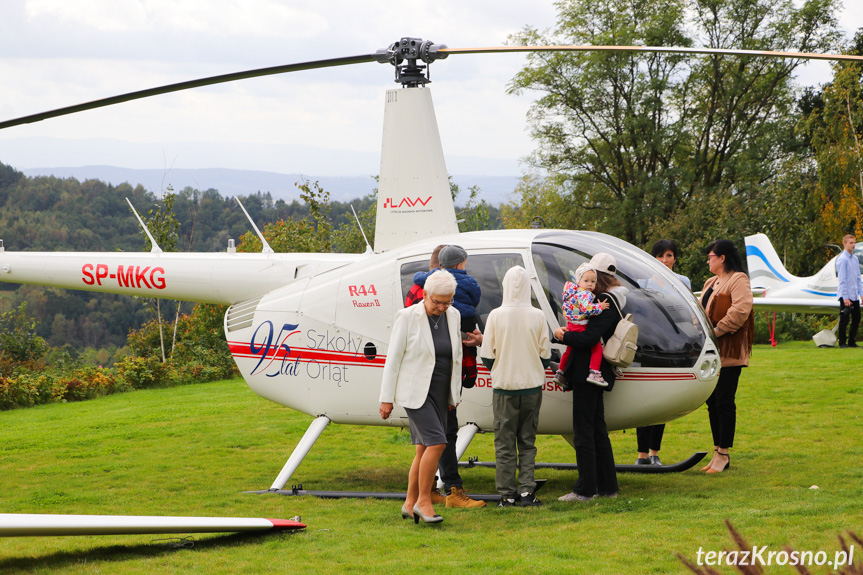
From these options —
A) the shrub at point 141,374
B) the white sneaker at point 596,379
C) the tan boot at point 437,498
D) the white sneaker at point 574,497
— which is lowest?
the shrub at point 141,374

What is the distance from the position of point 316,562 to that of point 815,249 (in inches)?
1035

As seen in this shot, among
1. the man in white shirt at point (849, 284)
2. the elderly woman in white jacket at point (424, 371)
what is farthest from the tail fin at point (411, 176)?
the man in white shirt at point (849, 284)

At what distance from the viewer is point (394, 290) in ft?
22.9

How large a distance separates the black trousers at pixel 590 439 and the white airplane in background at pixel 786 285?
37.7 feet

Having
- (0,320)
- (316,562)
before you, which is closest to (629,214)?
(0,320)

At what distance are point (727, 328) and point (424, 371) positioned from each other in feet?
8.82

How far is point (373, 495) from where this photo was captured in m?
6.77

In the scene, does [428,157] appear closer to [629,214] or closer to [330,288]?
[330,288]

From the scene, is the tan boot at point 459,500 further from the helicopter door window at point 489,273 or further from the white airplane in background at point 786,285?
the white airplane in background at point 786,285

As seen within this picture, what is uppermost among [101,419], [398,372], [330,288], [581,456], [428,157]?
[428,157]

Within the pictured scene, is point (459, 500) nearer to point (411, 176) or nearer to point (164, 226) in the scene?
point (411, 176)

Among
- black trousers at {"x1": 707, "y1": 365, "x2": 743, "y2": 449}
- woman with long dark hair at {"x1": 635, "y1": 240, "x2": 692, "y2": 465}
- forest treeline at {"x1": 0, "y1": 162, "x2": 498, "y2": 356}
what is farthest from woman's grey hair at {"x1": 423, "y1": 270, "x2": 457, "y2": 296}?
forest treeline at {"x1": 0, "y1": 162, "x2": 498, "y2": 356}

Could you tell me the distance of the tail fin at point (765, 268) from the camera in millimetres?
20656

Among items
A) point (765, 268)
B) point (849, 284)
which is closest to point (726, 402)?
point (849, 284)
